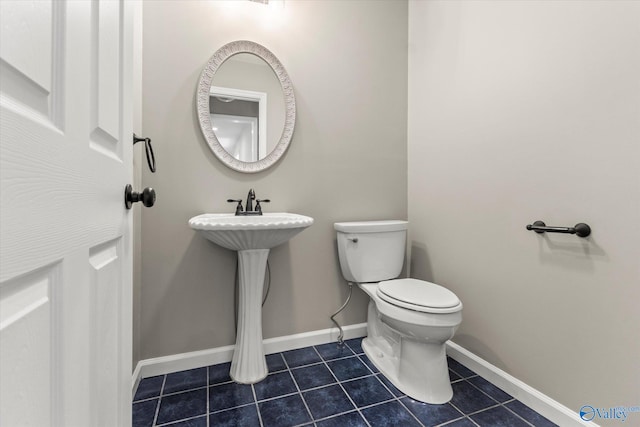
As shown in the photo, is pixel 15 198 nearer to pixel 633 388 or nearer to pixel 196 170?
pixel 196 170

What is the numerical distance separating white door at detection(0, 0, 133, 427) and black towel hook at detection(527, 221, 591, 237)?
1.55 m

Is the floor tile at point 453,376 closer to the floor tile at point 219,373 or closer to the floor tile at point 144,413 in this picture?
the floor tile at point 219,373

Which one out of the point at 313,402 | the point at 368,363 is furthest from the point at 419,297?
the point at 313,402

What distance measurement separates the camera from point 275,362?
173 cm

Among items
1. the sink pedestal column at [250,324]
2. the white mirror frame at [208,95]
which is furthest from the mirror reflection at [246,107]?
the sink pedestal column at [250,324]

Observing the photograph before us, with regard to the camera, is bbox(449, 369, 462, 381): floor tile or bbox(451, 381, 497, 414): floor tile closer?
bbox(451, 381, 497, 414): floor tile

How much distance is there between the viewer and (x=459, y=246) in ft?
5.77

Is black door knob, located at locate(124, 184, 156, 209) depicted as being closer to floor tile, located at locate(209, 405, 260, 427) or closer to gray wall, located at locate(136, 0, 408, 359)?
gray wall, located at locate(136, 0, 408, 359)

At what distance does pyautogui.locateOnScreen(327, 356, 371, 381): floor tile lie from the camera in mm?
1609

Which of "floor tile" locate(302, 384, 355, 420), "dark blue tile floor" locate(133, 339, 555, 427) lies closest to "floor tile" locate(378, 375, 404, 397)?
"dark blue tile floor" locate(133, 339, 555, 427)

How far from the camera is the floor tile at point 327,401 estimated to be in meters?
1.33

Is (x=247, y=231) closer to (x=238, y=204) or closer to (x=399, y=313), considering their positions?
(x=238, y=204)

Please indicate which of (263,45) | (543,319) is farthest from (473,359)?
(263,45)

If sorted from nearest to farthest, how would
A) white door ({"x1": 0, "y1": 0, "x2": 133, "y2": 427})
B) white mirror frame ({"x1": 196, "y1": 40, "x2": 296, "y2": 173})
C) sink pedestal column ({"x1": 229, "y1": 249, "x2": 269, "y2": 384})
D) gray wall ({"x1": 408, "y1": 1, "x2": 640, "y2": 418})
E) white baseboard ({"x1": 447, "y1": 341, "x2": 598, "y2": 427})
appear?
1. white door ({"x1": 0, "y1": 0, "x2": 133, "y2": 427})
2. gray wall ({"x1": 408, "y1": 1, "x2": 640, "y2": 418})
3. white baseboard ({"x1": 447, "y1": 341, "x2": 598, "y2": 427})
4. sink pedestal column ({"x1": 229, "y1": 249, "x2": 269, "y2": 384})
5. white mirror frame ({"x1": 196, "y1": 40, "x2": 296, "y2": 173})
